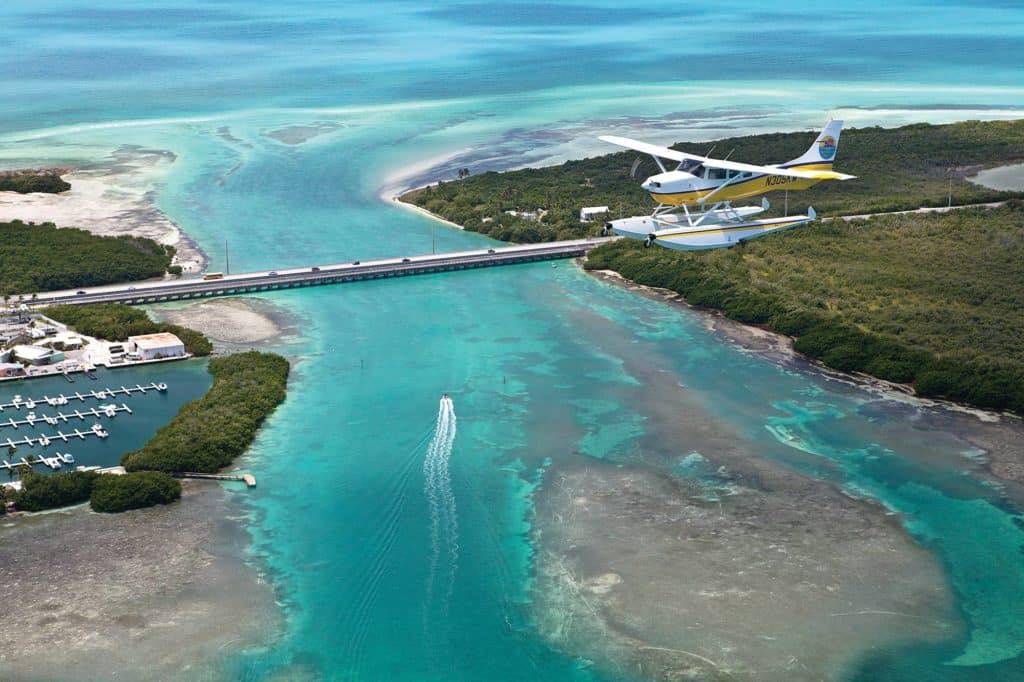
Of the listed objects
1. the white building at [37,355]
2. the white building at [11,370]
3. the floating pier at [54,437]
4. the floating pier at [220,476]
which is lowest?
the floating pier at [220,476]

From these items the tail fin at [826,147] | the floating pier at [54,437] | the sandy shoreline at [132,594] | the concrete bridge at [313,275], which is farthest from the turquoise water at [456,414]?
the tail fin at [826,147]

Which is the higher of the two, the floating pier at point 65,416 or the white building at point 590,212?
the white building at point 590,212

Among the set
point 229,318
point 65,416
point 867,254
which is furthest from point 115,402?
point 867,254

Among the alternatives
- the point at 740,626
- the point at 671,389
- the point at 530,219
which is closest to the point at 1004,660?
the point at 740,626

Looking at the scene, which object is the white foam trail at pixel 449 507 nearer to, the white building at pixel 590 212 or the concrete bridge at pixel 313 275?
the concrete bridge at pixel 313 275

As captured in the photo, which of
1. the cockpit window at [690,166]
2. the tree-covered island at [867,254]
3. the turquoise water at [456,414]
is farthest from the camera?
the cockpit window at [690,166]

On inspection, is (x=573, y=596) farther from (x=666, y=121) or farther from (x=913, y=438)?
(x=666, y=121)

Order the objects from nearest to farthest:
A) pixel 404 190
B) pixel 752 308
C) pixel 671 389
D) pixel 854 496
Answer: pixel 854 496 < pixel 671 389 < pixel 752 308 < pixel 404 190

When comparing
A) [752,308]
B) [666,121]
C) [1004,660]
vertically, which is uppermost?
[666,121]
